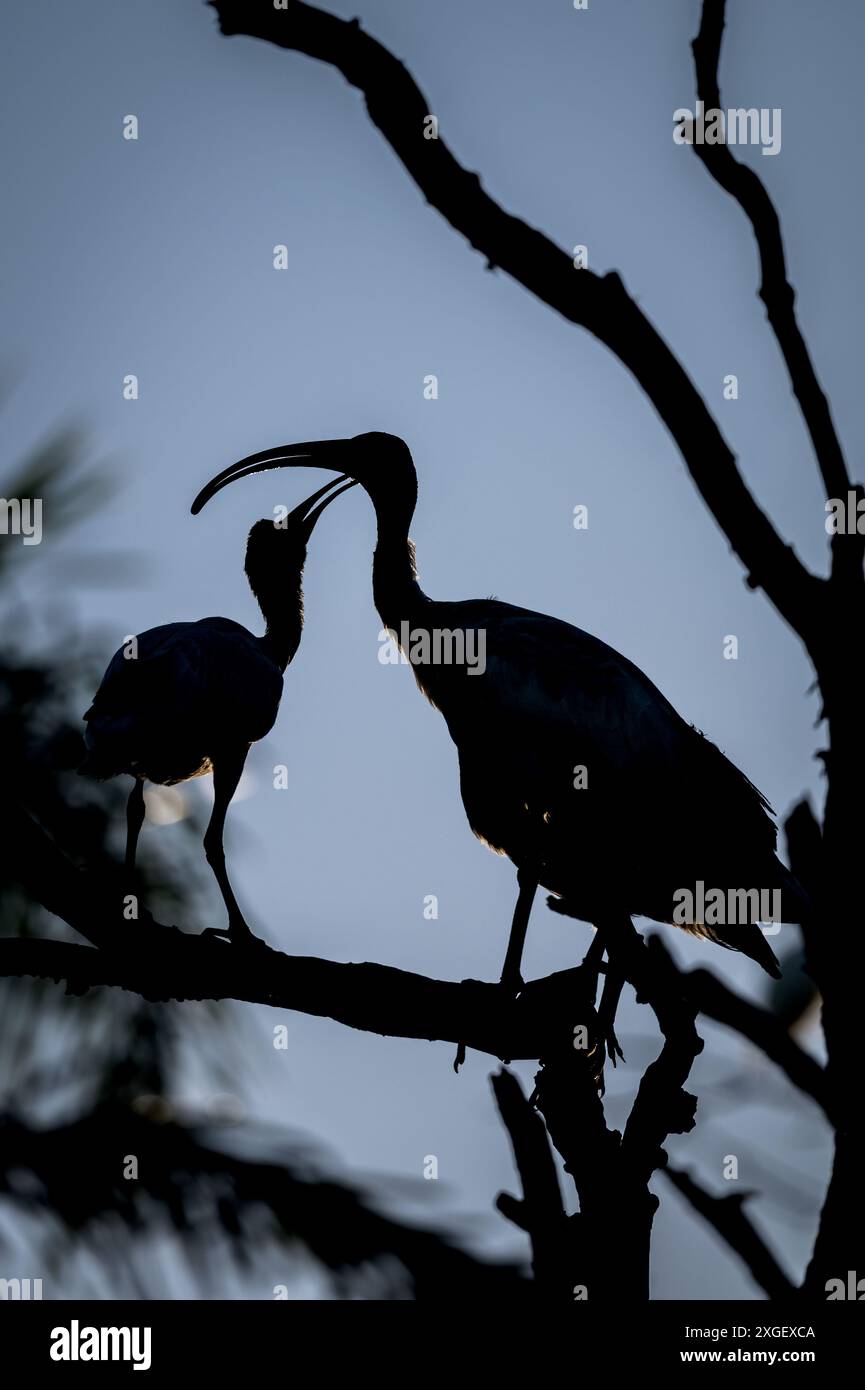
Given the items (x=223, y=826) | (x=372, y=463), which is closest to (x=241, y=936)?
(x=223, y=826)

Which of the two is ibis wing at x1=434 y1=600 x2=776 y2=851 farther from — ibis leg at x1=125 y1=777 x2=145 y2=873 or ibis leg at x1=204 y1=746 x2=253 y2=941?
ibis leg at x1=125 y1=777 x2=145 y2=873

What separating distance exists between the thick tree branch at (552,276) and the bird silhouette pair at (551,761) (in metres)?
3.50

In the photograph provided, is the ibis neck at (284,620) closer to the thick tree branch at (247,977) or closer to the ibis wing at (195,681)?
the ibis wing at (195,681)

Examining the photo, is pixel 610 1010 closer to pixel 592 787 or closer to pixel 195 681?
pixel 592 787

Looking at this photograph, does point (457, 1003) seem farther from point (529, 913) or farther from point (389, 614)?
point (389, 614)

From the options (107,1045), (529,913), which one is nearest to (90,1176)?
(107,1045)

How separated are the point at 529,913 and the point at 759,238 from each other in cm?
399

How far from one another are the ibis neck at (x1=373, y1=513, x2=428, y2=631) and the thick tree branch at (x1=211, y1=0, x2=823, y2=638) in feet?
14.6

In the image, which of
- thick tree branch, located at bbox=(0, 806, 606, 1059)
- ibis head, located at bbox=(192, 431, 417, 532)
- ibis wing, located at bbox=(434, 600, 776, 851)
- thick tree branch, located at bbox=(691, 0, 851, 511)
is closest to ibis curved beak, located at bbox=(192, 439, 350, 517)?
ibis head, located at bbox=(192, 431, 417, 532)

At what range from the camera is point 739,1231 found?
325cm

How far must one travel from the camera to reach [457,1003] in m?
4.53

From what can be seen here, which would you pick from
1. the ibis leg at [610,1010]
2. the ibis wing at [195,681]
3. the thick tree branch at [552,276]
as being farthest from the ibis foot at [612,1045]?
the thick tree branch at [552,276]
